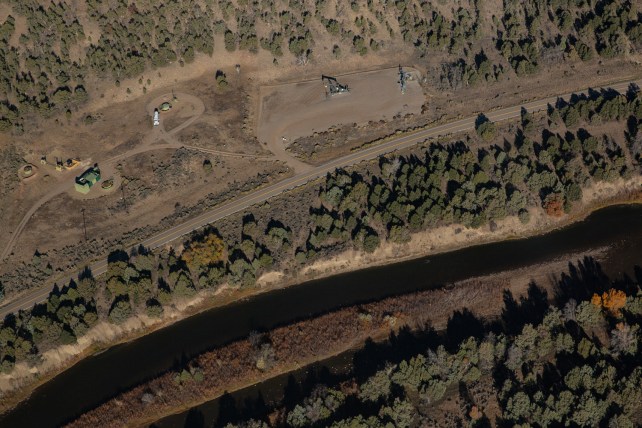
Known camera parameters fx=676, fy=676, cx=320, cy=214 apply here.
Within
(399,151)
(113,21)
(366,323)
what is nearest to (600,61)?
(399,151)

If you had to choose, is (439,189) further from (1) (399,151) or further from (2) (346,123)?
(2) (346,123)

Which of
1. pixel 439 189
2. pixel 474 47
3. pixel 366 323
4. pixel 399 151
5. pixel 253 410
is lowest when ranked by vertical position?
pixel 253 410

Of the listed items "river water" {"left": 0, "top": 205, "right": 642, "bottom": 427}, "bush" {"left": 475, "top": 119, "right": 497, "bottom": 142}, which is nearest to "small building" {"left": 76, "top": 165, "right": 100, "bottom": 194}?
"river water" {"left": 0, "top": 205, "right": 642, "bottom": 427}

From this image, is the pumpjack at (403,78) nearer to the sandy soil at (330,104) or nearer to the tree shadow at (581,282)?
the sandy soil at (330,104)

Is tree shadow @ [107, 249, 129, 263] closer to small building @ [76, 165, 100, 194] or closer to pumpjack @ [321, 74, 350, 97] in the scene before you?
small building @ [76, 165, 100, 194]

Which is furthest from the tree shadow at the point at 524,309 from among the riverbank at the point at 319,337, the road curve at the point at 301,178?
the road curve at the point at 301,178

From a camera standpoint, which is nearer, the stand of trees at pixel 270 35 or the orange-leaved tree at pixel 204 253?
the orange-leaved tree at pixel 204 253
